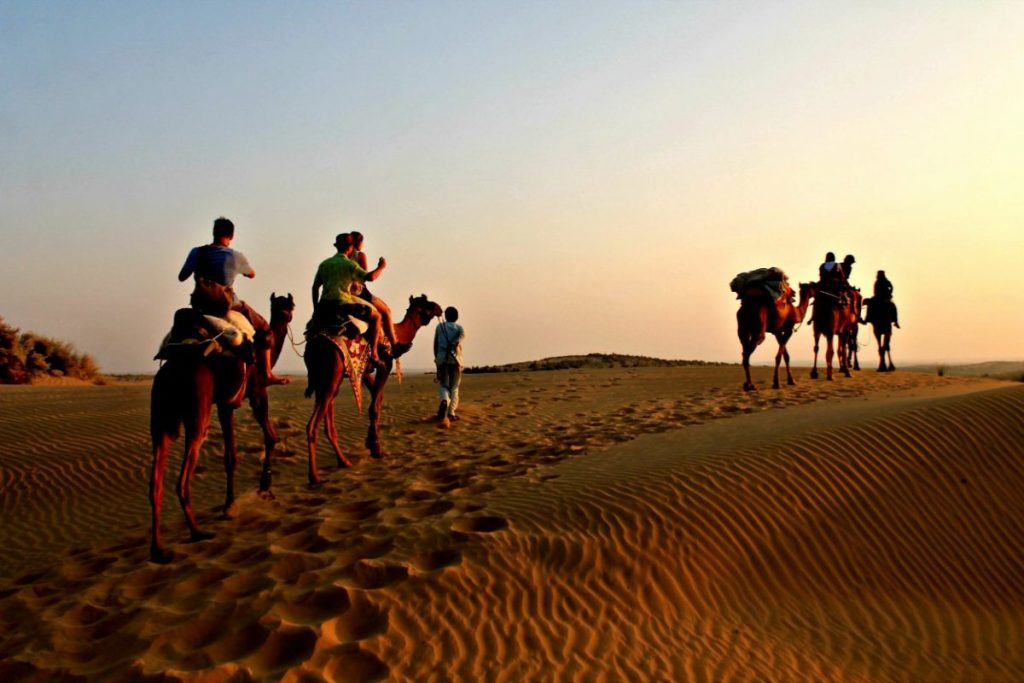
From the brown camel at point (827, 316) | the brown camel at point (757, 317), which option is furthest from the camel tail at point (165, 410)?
the brown camel at point (827, 316)

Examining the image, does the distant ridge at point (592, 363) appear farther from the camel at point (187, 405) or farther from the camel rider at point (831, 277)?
the camel at point (187, 405)

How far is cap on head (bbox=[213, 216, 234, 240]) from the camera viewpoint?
8.23 m

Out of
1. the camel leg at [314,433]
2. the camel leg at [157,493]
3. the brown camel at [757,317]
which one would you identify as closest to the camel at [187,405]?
the camel leg at [157,493]

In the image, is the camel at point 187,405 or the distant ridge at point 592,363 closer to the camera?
the camel at point 187,405

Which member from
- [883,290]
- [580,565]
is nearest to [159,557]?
[580,565]

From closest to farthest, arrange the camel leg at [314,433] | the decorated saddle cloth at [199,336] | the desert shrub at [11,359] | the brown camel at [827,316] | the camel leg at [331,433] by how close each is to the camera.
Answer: the decorated saddle cloth at [199,336], the camel leg at [314,433], the camel leg at [331,433], the brown camel at [827,316], the desert shrub at [11,359]

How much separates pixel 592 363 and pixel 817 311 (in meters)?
15.1

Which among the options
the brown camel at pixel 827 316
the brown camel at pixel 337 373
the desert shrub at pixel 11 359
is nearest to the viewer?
the brown camel at pixel 337 373

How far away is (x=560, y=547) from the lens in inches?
272

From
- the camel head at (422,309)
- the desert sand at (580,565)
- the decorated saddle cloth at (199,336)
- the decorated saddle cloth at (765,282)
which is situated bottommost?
the desert sand at (580,565)

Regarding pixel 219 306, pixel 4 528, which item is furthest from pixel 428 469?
pixel 4 528

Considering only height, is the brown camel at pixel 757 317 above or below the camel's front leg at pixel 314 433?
above

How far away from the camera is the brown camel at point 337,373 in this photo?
10.4 m

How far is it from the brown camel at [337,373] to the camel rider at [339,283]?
0.35 meters
